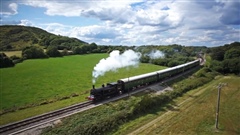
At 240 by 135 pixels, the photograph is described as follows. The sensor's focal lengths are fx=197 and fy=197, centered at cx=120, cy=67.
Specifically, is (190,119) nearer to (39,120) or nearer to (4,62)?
(39,120)

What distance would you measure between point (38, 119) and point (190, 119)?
21.3 metres

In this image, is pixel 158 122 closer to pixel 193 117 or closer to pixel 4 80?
pixel 193 117

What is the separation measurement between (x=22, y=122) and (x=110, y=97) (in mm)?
15540

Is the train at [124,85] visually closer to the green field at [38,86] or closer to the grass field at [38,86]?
the grass field at [38,86]

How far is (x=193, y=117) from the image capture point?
28797mm

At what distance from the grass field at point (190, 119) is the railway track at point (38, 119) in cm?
960

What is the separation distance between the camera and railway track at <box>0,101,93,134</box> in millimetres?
24609

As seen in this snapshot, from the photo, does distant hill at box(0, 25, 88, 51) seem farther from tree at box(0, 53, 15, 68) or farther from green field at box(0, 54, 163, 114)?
green field at box(0, 54, 163, 114)

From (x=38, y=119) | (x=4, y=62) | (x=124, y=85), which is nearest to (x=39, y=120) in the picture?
(x=38, y=119)

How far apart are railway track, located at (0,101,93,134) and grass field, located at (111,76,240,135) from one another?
9599 millimetres

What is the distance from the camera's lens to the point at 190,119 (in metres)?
28.0

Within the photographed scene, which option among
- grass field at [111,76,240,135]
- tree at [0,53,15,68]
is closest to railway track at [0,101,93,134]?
grass field at [111,76,240,135]

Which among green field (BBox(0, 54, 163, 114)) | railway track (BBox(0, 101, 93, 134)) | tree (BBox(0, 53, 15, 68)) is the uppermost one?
tree (BBox(0, 53, 15, 68))

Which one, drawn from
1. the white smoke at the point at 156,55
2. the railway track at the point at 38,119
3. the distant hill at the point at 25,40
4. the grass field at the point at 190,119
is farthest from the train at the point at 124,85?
the distant hill at the point at 25,40
